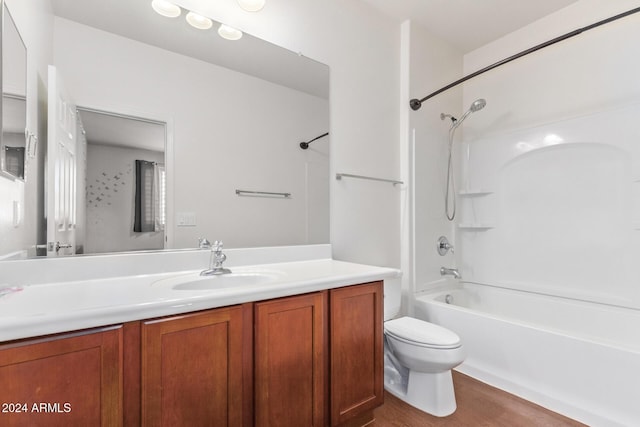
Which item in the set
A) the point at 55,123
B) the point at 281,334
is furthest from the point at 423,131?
the point at 55,123

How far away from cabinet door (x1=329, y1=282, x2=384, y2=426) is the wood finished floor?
288 mm

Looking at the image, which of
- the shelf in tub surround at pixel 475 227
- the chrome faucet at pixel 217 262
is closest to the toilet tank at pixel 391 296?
the chrome faucet at pixel 217 262

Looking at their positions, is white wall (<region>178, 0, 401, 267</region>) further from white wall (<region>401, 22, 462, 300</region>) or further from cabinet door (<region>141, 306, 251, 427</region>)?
cabinet door (<region>141, 306, 251, 427</region>)

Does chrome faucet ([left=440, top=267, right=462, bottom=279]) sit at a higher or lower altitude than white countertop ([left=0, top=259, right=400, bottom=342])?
lower

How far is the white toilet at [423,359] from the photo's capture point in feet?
5.29

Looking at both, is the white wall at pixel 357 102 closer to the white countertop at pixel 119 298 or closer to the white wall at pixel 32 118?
the white countertop at pixel 119 298

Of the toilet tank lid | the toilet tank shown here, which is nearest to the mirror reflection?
the toilet tank

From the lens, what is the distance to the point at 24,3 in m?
1.14

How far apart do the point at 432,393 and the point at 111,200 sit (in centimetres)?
190

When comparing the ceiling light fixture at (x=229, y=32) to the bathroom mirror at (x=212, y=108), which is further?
the ceiling light fixture at (x=229, y=32)

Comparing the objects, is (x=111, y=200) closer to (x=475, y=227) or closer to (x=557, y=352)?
(x=557, y=352)

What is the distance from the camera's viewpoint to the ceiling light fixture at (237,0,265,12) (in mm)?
1632

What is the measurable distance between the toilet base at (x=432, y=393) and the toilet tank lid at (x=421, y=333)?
22 centimetres

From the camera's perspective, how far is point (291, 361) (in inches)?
46.2
